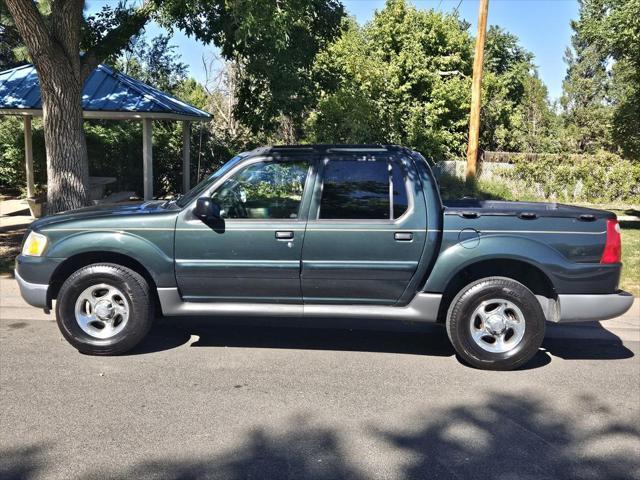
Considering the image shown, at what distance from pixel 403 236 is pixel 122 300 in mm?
2499

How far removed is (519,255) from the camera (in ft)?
16.4

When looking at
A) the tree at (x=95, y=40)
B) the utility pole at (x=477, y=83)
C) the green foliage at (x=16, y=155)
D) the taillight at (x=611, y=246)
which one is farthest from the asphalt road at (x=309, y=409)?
the green foliage at (x=16, y=155)

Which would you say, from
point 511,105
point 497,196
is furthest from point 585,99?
point 497,196

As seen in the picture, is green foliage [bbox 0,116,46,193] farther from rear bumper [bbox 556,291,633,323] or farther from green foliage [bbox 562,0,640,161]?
rear bumper [bbox 556,291,633,323]

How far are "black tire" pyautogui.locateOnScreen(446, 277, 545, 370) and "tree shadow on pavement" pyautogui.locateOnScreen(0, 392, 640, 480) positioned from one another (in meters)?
0.80

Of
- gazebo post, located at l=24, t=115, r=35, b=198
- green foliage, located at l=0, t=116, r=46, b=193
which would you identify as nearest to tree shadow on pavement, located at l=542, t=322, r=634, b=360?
gazebo post, located at l=24, t=115, r=35, b=198

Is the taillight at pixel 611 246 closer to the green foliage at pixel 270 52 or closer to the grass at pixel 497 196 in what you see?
the grass at pixel 497 196

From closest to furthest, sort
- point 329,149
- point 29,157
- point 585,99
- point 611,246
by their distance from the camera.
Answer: point 611,246 → point 329,149 → point 29,157 → point 585,99

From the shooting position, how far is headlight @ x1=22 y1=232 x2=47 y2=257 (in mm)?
5238

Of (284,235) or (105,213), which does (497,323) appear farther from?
(105,213)

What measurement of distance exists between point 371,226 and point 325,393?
1.44 meters

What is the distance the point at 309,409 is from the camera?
13.9 feet

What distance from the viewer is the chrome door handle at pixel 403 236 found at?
504 cm

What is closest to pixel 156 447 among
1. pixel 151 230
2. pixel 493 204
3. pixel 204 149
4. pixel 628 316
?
pixel 151 230
